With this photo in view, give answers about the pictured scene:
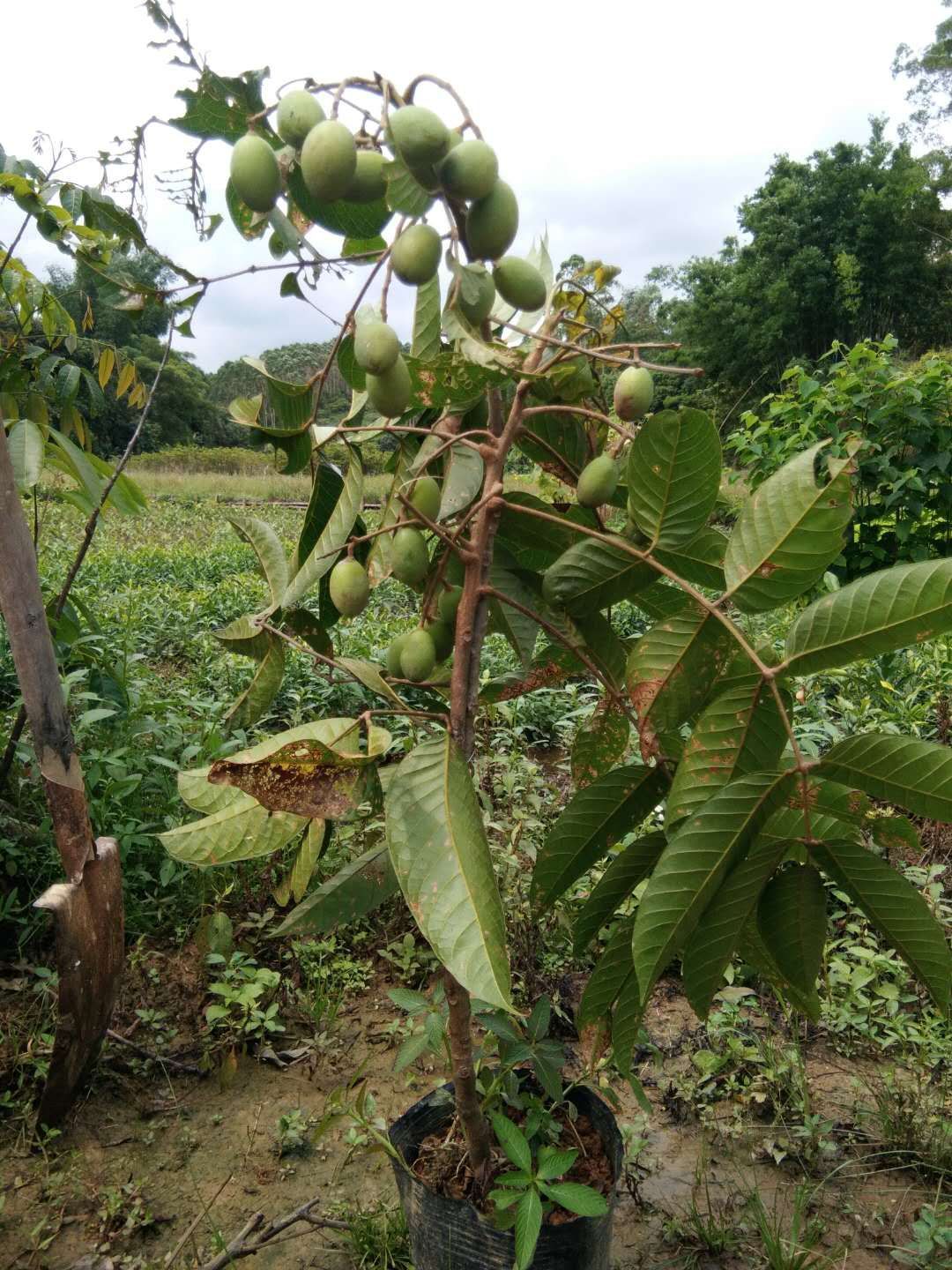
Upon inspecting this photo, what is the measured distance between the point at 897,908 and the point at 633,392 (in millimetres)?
414

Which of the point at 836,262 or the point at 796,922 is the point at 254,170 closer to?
the point at 796,922

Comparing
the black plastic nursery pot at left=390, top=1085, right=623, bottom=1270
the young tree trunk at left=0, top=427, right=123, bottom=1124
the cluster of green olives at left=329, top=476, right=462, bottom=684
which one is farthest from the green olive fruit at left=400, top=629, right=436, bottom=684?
the young tree trunk at left=0, top=427, right=123, bottom=1124

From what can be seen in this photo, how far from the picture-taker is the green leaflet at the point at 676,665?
2.14ft

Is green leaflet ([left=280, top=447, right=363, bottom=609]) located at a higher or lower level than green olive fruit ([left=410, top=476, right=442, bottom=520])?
lower

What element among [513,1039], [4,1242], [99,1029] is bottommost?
[4,1242]

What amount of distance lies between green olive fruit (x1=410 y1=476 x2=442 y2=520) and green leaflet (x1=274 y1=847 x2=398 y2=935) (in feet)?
1.12

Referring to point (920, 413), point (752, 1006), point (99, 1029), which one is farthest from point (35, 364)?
point (920, 413)

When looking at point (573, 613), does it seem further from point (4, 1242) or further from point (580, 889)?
point (580, 889)

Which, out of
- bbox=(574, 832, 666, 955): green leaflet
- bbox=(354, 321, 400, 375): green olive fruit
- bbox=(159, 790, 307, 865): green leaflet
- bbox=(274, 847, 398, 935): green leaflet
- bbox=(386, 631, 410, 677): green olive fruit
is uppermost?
bbox=(354, 321, 400, 375): green olive fruit

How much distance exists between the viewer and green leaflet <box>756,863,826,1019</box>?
0.64m

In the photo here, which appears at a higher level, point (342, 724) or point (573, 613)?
point (573, 613)

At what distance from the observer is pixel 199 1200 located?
1.43 m

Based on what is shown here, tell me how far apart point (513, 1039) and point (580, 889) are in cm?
110

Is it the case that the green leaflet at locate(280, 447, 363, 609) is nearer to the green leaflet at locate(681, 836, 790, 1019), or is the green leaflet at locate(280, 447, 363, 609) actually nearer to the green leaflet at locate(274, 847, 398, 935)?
the green leaflet at locate(274, 847, 398, 935)
